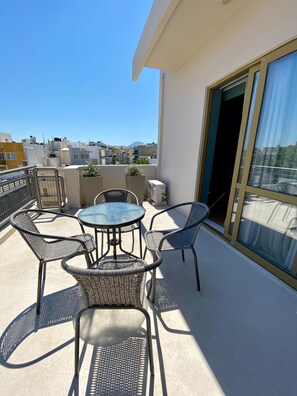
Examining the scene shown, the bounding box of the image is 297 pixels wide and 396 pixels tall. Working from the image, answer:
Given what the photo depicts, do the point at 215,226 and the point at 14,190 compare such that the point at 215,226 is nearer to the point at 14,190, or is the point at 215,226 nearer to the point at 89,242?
the point at 89,242

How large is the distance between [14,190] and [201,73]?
4020 mm

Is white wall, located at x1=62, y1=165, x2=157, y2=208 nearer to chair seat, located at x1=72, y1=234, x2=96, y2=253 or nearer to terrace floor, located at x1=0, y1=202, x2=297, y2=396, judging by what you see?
terrace floor, located at x1=0, y1=202, x2=297, y2=396

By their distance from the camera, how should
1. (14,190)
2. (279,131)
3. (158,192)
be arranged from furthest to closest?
(158,192), (14,190), (279,131)

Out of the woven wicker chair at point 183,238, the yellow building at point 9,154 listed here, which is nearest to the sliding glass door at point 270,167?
the woven wicker chair at point 183,238

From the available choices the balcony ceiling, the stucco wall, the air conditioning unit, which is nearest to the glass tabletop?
the stucco wall

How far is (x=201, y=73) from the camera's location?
2.93 m

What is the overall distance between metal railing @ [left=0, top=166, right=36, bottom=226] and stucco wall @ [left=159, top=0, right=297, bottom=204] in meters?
3.23

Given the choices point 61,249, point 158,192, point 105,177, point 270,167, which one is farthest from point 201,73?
point 61,249

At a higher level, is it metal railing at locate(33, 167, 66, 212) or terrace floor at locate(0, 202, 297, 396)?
metal railing at locate(33, 167, 66, 212)

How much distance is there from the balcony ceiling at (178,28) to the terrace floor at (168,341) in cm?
316

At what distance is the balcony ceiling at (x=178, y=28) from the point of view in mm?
2023

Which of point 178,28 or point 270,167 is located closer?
point 270,167

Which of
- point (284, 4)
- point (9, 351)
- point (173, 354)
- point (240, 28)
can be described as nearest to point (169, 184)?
point (240, 28)

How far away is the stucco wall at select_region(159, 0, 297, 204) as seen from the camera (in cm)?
173
